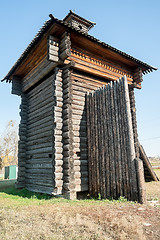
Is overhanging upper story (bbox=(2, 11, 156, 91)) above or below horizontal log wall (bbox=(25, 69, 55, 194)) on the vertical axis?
above

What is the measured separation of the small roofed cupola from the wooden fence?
6.65 meters

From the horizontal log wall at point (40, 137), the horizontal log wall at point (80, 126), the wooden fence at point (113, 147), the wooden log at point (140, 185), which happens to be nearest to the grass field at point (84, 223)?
the wooden log at point (140, 185)

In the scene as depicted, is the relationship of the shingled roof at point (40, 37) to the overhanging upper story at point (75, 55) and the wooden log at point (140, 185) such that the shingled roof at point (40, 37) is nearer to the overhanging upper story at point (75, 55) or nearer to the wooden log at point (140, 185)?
the overhanging upper story at point (75, 55)

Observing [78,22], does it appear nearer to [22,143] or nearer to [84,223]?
[22,143]

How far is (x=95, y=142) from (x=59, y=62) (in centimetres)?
372

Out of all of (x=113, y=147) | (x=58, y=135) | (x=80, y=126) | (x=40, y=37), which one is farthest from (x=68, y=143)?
(x=40, y=37)

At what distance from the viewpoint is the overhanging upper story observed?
26.2 ft

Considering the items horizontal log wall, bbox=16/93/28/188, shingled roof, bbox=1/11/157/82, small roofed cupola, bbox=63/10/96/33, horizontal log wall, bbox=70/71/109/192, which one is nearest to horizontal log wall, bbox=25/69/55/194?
horizontal log wall, bbox=16/93/28/188

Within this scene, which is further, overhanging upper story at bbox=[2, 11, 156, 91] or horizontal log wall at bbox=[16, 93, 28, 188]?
horizontal log wall at bbox=[16, 93, 28, 188]

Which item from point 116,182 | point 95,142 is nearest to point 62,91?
point 95,142

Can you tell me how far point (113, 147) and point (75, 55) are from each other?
445 cm

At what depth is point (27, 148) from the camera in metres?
11.0

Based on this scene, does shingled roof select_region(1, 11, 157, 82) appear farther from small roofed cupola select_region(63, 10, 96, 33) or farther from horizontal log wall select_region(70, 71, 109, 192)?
horizontal log wall select_region(70, 71, 109, 192)

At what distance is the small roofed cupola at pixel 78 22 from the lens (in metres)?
12.4
